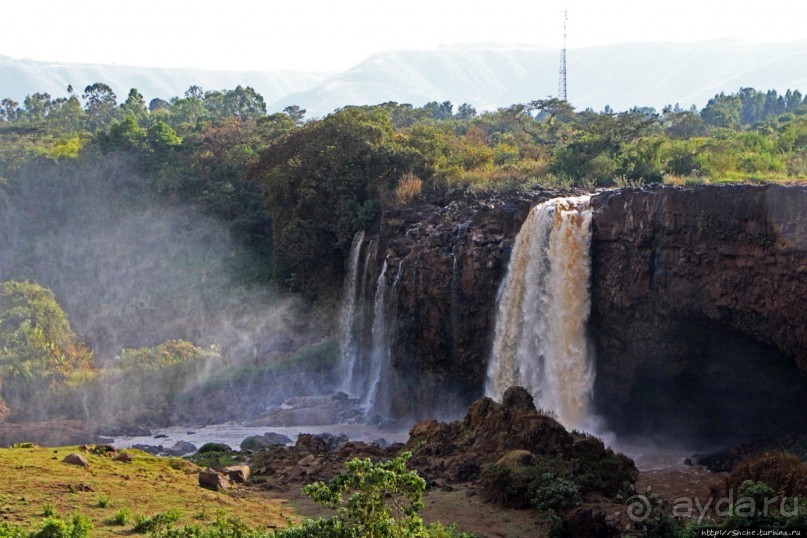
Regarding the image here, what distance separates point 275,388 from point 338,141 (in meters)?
10.2

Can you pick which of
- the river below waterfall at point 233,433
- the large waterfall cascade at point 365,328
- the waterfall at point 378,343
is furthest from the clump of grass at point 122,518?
the waterfall at point 378,343

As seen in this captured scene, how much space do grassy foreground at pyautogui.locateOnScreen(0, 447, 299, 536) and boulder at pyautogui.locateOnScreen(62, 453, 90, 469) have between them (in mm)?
116

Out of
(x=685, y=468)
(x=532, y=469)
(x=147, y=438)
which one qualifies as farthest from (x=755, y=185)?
(x=147, y=438)

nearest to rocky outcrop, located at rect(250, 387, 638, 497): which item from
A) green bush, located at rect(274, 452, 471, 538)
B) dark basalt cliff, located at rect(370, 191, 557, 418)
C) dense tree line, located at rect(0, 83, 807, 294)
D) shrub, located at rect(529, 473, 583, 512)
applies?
shrub, located at rect(529, 473, 583, 512)

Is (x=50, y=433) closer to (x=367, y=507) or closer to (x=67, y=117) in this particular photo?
(x=367, y=507)

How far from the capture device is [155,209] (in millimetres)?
49406

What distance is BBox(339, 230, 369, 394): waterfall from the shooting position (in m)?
36.2

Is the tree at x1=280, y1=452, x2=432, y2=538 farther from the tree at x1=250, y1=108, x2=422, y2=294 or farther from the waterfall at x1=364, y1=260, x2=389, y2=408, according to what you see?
the tree at x1=250, y1=108, x2=422, y2=294

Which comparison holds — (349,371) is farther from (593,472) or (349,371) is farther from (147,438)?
(593,472)

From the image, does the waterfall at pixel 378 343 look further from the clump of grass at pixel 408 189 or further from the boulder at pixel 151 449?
the boulder at pixel 151 449

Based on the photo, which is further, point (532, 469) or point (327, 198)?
point (327, 198)

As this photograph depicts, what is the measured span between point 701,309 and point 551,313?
4.31 meters

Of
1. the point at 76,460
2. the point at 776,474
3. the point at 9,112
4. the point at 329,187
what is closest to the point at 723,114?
the point at 329,187

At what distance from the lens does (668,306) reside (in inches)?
1040
